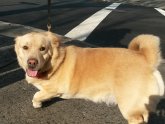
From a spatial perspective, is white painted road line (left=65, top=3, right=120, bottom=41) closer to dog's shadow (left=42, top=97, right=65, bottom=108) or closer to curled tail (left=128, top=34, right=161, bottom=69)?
dog's shadow (left=42, top=97, right=65, bottom=108)

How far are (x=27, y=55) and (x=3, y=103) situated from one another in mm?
1051

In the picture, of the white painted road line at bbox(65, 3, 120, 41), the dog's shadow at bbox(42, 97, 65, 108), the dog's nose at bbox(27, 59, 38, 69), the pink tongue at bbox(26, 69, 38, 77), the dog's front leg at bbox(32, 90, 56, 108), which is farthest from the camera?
the white painted road line at bbox(65, 3, 120, 41)

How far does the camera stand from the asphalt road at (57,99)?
16.0 ft

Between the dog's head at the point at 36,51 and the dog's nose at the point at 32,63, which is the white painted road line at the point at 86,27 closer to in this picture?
the dog's head at the point at 36,51

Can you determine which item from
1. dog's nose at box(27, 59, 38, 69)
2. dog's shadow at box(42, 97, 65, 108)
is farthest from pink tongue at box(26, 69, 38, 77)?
dog's shadow at box(42, 97, 65, 108)

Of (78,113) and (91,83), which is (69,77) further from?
(78,113)

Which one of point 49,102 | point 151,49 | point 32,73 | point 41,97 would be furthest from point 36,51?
point 151,49

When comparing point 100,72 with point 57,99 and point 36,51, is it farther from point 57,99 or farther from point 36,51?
point 57,99

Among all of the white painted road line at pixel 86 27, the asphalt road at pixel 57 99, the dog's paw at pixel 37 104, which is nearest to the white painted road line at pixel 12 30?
the asphalt road at pixel 57 99

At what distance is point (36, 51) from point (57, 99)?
116cm

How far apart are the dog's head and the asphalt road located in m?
0.62

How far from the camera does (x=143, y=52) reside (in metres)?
4.41

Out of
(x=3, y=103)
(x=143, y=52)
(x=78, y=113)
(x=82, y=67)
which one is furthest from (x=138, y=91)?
(x=3, y=103)

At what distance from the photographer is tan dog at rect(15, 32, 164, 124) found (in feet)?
13.9
